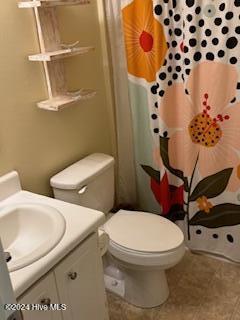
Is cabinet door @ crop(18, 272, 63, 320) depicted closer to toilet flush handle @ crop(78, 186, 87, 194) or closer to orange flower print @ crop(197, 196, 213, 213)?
toilet flush handle @ crop(78, 186, 87, 194)

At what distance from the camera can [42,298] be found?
3.92 ft

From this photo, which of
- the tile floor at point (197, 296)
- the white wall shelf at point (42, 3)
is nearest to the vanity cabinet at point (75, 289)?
the tile floor at point (197, 296)

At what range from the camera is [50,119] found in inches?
71.7

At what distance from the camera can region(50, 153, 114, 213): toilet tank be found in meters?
1.77

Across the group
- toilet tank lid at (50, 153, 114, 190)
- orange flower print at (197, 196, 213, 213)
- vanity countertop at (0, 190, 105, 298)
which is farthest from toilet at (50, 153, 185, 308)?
orange flower print at (197, 196, 213, 213)

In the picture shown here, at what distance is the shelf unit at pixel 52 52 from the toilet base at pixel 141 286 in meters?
0.98

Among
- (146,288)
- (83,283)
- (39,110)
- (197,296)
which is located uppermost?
(39,110)

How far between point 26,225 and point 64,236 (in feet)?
0.97

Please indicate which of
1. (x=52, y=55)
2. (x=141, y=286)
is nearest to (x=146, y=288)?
(x=141, y=286)

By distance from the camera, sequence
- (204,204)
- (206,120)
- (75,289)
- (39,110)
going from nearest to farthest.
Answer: (75,289)
(39,110)
(206,120)
(204,204)

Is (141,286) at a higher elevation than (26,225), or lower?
lower

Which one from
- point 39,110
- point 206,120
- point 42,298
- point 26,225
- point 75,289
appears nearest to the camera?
point 42,298

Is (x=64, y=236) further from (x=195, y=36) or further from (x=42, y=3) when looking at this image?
(x=195, y=36)

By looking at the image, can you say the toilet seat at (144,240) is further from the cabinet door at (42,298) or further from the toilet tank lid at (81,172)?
the cabinet door at (42,298)
